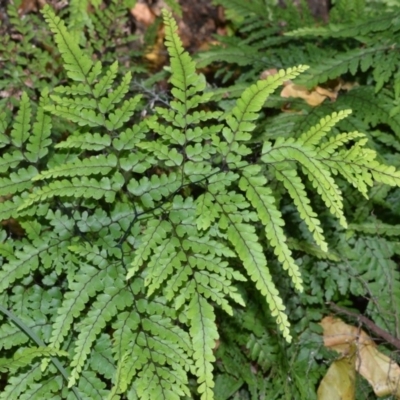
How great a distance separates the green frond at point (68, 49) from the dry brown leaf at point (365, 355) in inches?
74.4

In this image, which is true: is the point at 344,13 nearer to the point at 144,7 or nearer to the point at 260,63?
the point at 260,63

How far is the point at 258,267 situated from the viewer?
2061 mm

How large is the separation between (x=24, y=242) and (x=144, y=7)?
2.86 m

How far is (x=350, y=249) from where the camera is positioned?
122 inches

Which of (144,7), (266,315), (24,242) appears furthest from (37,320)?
(144,7)

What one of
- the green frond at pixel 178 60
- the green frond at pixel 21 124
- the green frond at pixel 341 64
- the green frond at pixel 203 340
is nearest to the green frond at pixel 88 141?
the green frond at pixel 21 124

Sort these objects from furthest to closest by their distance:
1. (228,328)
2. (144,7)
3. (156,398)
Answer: (144,7) < (228,328) < (156,398)

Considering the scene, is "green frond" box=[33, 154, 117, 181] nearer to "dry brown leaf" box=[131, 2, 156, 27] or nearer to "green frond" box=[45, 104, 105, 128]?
"green frond" box=[45, 104, 105, 128]

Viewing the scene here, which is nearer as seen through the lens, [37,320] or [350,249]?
[37,320]

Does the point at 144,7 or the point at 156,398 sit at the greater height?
the point at 144,7

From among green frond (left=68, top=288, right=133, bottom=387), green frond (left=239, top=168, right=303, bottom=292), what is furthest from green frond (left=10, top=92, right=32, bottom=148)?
green frond (left=239, top=168, right=303, bottom=292)

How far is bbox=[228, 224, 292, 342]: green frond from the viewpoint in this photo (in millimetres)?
2033

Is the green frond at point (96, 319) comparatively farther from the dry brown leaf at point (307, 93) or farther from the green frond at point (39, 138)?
the dry brown leaf at point (307, 93)

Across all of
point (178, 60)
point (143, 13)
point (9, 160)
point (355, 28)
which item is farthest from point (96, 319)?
point (143, 13)
